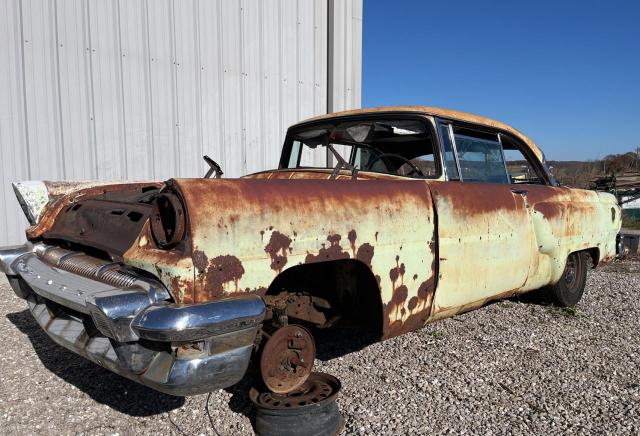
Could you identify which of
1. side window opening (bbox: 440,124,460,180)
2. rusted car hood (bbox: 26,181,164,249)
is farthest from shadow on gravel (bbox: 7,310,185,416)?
side window opening (bbox: 440,124,460,180)

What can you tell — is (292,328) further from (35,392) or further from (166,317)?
(35,392)

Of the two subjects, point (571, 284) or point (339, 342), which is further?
point (571, 284)

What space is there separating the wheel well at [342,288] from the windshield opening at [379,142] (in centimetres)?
88

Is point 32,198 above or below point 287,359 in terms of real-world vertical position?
above

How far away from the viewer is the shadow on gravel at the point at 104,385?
8.63ft

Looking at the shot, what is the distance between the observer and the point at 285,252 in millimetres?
2156

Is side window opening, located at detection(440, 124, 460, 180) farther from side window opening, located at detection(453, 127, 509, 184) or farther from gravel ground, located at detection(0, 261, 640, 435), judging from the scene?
gravel ground, located at detection(0, 261, 640, 435)

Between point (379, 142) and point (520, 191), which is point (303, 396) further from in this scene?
point (379, 142)

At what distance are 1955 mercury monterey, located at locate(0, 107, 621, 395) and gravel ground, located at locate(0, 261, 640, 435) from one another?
0.42m

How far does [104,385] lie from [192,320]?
57.4 inches

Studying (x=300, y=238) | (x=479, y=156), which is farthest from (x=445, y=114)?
(x=300, y=238)

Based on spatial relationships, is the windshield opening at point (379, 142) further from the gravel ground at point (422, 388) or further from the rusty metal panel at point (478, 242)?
the gravel ground at point (422, 388)

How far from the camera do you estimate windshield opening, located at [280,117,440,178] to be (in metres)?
3.35

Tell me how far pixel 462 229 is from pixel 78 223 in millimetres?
2238
